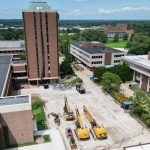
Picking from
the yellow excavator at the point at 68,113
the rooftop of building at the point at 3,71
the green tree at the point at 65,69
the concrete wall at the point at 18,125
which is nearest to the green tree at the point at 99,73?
the green tree at the point at 65,69

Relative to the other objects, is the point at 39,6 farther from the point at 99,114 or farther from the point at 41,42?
the point at 99,114

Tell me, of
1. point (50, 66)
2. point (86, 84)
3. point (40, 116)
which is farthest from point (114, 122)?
point (50, 66)

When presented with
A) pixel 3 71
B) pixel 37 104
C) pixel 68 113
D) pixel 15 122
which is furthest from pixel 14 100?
pixel 3 71

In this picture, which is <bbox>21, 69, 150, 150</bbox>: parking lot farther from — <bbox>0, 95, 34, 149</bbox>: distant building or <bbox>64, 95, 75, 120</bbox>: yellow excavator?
<bbox>0, 95, 34, 149</bbox>: distant building

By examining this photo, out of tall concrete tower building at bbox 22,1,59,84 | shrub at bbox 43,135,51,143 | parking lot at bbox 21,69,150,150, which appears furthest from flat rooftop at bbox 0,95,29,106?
tall concrete tower building at bbox 22,1,59,84

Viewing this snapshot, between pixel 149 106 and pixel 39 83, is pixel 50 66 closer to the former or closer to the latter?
pixel 39 83

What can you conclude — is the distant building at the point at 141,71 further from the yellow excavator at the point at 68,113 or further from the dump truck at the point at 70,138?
the dump truck at the point at 70,138
